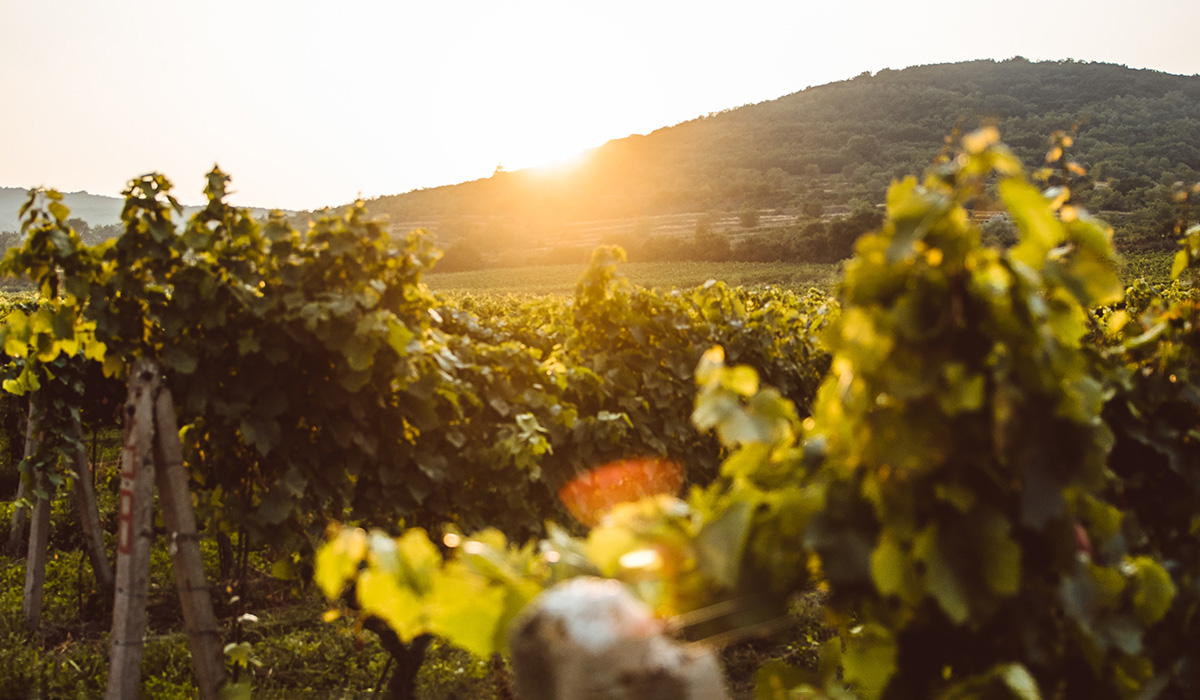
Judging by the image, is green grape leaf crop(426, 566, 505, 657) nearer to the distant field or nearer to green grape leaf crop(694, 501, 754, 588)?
green grape leaf crop(694, 501, 754, 588)

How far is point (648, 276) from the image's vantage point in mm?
51906

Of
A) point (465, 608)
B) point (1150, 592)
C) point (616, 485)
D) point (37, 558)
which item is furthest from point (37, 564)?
point (1150, 592)

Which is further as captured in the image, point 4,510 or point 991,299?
point 4,510

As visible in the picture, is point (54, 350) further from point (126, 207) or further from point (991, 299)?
point (991, 299)

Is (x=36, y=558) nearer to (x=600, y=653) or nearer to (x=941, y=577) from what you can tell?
(x=600, y=653)

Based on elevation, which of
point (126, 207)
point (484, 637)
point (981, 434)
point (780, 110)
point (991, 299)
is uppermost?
point (780, 110)

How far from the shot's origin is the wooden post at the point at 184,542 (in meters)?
3.10

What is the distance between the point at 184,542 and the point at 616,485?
2782 millimetres

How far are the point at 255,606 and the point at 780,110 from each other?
112m

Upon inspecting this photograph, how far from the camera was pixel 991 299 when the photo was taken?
1275 millimetres

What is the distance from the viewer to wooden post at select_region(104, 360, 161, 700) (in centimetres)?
304

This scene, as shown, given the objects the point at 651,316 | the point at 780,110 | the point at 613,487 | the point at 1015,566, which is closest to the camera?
the point at 1015,566

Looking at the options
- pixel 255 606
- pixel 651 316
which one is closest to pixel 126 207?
pixel 651 316

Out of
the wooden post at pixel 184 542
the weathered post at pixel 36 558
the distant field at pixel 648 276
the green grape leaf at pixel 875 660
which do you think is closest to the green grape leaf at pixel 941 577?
the green grape leaf at pixel 875 660
